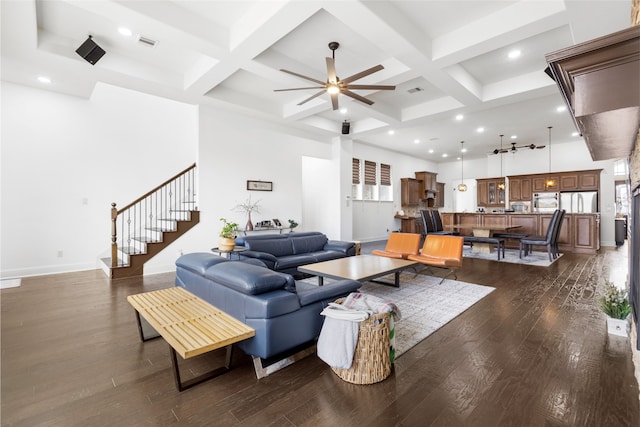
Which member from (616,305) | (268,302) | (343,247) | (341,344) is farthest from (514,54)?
(268,302)

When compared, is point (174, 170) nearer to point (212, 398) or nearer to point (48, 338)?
point (48, 338)

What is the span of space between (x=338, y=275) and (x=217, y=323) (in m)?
1.67

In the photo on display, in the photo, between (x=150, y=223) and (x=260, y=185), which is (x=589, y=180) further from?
(x=150, y=223)

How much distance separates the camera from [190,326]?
1.99 meters

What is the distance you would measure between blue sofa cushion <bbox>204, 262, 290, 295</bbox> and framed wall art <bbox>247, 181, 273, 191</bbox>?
4.41m

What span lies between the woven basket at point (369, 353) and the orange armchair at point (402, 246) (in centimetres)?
306

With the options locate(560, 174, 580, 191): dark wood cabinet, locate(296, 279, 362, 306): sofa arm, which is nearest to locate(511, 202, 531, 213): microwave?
locate(560, 174, 580, 191): dark wood cabinet

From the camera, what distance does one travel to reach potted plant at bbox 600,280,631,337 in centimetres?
270

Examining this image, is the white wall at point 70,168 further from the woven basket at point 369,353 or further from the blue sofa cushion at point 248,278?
the woven basket at point 369,353

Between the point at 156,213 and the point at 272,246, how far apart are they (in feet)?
10.8

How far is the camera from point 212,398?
72.3 inches

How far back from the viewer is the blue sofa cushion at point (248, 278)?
6.79ft

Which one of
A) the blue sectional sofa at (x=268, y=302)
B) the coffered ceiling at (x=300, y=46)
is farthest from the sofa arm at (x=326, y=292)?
the coffered ceiling at (x=300, y=46)

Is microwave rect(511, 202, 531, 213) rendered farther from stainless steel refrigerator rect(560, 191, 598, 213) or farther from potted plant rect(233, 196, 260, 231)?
potted plant rect(233, 196, 260, 231)
